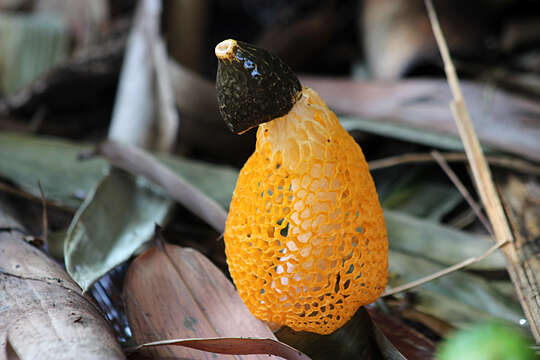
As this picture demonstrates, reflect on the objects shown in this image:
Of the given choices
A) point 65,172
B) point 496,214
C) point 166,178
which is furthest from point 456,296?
point 65,172

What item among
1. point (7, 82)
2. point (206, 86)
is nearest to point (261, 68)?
point (206, 86)

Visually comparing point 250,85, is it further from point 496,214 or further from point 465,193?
point 465,193

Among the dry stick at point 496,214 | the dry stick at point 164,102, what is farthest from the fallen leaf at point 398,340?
the dry stick at point 164,102

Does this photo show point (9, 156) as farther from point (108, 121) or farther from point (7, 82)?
point (7, 82)

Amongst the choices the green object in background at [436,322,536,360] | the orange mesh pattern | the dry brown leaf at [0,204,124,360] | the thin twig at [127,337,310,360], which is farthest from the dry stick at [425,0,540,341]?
the dry brown leaf at [0,204,124,360]

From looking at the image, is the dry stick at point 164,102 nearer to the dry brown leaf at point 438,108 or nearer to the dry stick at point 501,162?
the dry brown leaf at point 438,108

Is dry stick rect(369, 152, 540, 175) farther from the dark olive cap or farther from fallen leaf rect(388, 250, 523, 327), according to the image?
the dark olive cap
